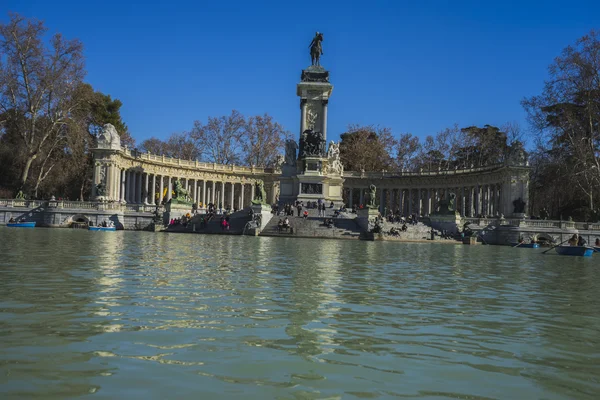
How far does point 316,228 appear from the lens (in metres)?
44.3

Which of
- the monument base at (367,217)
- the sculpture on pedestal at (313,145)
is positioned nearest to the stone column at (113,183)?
the sculpture on pedestal at (313,145)

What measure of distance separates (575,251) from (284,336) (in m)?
27.4

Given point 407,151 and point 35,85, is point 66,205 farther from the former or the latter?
point 407,151

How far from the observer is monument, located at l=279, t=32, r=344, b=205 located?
194 ft

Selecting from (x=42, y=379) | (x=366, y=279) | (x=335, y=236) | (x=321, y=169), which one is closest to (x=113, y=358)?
(x=42, y=379)

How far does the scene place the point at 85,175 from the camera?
7025 centimetres

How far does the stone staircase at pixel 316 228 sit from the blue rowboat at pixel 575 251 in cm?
1543

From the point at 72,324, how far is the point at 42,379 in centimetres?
249

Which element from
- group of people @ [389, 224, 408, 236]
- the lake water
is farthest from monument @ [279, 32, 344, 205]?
the lake water

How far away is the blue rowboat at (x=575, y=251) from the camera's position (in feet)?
99.5

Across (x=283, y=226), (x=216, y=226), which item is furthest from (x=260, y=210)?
(x=216, y=226)

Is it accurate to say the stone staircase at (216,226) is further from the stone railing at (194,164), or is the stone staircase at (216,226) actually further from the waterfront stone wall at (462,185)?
the stone railing at (194,164)

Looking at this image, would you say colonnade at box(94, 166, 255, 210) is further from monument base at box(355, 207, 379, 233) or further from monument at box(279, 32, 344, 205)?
monument base at box(355, 207, 379, 233)

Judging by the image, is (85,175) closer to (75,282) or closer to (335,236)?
(335,236)
